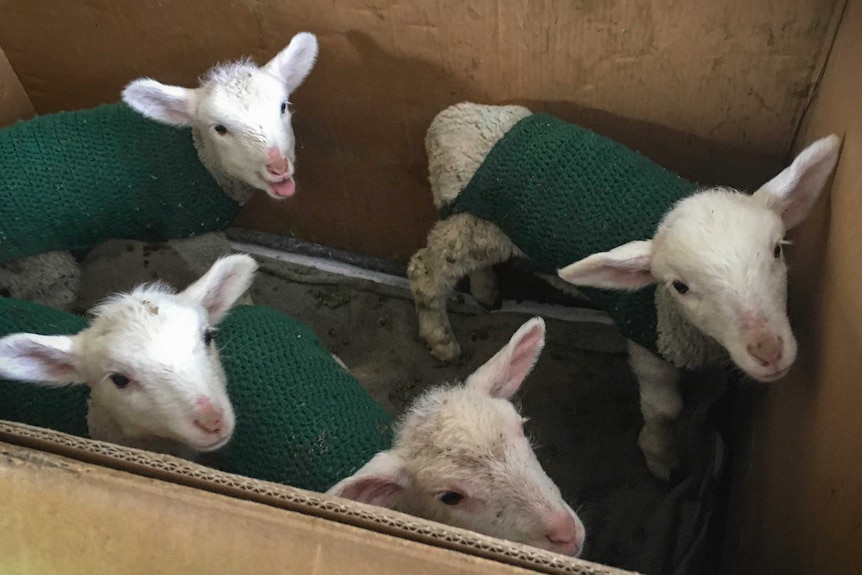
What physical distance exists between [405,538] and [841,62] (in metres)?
1.38

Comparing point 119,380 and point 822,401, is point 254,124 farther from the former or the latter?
point 822,401

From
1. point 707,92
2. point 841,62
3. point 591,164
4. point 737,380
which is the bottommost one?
point 737,380

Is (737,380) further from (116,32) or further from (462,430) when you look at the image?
(116,32)

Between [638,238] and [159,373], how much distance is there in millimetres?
1172

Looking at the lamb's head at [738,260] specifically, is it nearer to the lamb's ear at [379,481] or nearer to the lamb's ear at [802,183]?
the lamb's ear at [802,183]

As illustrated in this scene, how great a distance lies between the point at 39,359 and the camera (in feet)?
5.47

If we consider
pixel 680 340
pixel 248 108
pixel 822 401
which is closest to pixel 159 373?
pixel 248 108

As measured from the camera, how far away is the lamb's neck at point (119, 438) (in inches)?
68.2

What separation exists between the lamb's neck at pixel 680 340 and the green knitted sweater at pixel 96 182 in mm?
1467

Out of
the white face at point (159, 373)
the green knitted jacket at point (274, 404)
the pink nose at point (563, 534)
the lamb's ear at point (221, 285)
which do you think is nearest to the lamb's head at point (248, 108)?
the lamb's ear at point (221, 285)

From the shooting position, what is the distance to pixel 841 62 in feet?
5.05

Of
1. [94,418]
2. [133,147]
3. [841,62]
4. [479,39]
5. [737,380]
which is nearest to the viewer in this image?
[841,62]

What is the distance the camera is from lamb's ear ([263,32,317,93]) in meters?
2.03

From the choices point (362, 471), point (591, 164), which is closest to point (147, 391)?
point (362, 471)
